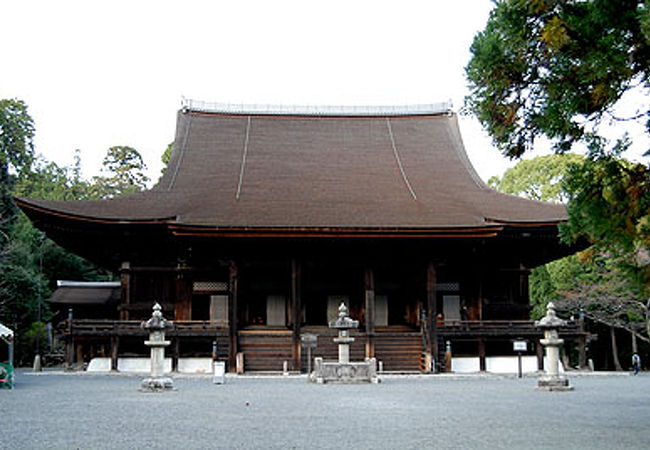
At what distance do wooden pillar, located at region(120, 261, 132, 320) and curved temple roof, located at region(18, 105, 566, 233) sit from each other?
6.70 ft

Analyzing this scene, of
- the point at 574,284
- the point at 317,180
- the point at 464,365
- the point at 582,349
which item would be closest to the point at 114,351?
the point at 317,180

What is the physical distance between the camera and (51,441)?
8.23m

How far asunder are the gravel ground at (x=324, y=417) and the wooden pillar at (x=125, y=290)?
6.23m

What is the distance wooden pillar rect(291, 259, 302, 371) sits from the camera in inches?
847

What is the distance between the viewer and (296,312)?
71.6ft

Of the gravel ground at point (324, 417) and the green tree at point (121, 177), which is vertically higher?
the green tree at point (121, 177)

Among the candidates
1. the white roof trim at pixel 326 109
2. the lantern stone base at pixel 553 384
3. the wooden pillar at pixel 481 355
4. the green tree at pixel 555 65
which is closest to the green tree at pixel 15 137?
the white roof trim at pixel 326 109

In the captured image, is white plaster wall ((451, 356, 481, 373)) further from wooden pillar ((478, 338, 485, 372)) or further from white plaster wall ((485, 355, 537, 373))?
white plaster wall ((485, 355, 537, 373))

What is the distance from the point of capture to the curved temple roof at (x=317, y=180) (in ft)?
72.5

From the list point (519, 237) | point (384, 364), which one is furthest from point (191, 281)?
point (519, 237)

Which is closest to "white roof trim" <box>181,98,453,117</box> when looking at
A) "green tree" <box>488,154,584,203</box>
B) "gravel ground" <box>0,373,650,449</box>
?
"green tree" <box>488,154,584,203</box>

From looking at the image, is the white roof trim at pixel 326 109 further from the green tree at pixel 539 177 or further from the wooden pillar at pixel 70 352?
the wooden pillar at pixel 70 352

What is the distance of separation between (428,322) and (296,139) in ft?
35.9

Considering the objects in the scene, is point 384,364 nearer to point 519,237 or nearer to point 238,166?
point 519,237
